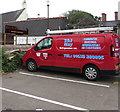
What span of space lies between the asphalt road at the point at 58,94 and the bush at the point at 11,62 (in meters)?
0.93

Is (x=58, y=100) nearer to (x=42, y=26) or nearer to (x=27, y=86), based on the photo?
(x=27, y=86)

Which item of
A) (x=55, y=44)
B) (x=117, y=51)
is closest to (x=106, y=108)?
(x=117, y=51)

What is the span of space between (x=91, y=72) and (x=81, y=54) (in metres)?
0.90

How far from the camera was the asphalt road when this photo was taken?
4.18m

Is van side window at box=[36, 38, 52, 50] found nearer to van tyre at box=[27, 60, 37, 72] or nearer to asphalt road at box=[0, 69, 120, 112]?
van tyre at box=[27, 60, 37, 72]

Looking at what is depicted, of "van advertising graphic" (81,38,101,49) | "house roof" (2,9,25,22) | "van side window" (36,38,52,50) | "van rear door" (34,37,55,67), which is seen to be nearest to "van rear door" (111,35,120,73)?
"van advertising graphic" (81,38,101,49)

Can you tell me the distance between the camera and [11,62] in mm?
8453

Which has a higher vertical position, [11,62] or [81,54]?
[81,54]

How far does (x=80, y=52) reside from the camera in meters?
6.79

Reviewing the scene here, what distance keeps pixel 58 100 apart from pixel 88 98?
0.94m

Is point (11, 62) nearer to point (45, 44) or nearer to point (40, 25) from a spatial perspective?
point (45, 44)

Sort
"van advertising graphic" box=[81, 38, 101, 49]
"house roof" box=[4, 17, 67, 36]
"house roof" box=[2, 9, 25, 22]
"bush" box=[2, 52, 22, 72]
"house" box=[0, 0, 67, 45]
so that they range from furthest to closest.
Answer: "house roof" box=[2, 9, 25, 22]
"house roof" box=[4, 17, 67, 36]
"house" box=[0, 0, 67, 45]
"bush" box=[2, 52, 22, 72]
"van advertising graphic" box=[81, 38, 101, 49]

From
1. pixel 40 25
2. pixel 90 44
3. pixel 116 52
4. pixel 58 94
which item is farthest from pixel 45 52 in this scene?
pixel 40 25

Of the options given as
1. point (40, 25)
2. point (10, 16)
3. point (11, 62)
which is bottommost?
point (11, 62)
